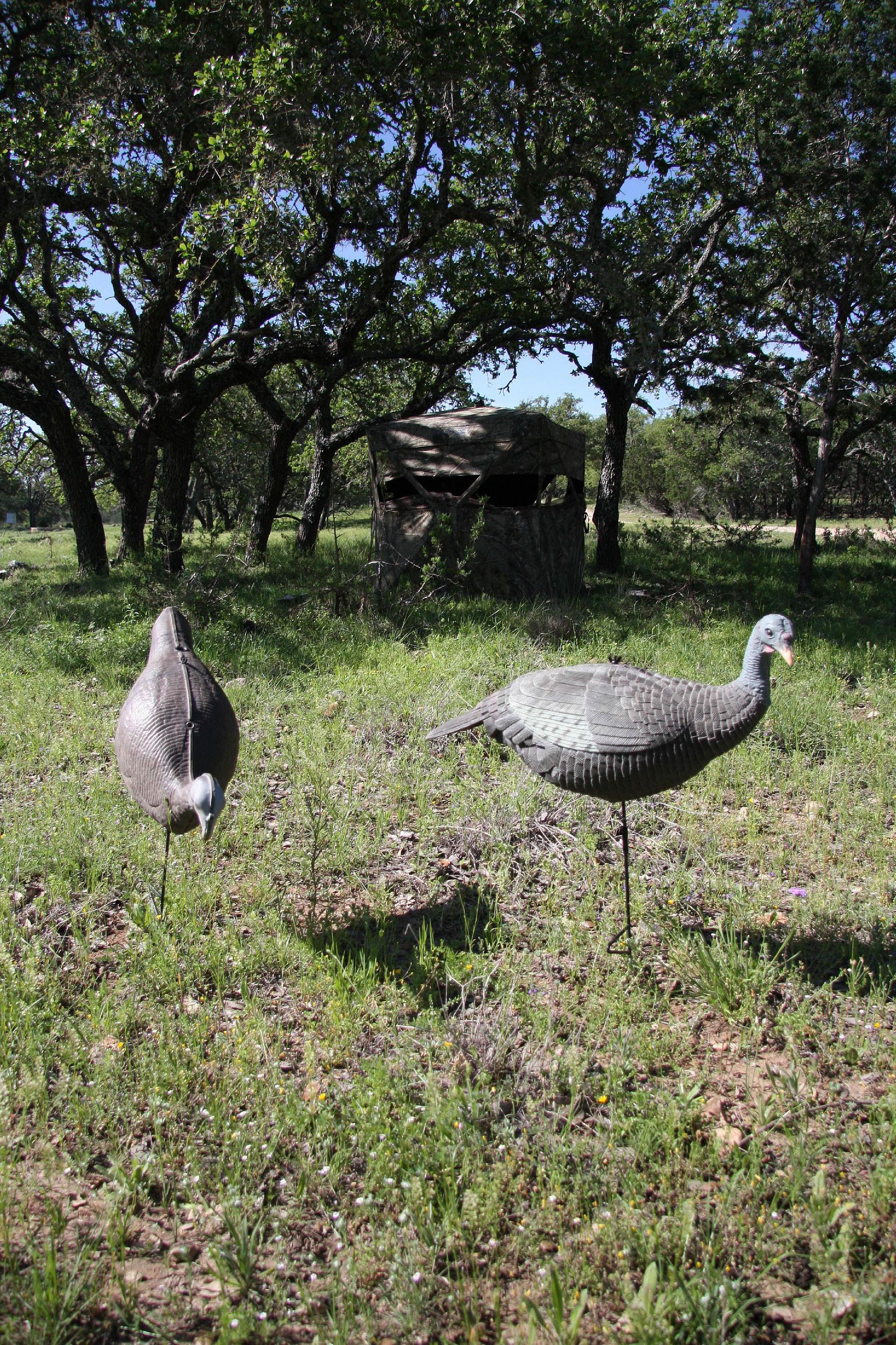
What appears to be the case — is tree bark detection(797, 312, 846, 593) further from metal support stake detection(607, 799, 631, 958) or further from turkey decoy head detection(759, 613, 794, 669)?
metal support stake detection(607, 799, 631, 958)

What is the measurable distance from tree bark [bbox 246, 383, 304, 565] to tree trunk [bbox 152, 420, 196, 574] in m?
1.40

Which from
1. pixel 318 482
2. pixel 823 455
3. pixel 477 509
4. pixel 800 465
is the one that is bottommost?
pixel 477 509

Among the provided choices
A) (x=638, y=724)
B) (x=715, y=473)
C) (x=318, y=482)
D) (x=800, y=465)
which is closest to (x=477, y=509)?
(x=318, y=482)

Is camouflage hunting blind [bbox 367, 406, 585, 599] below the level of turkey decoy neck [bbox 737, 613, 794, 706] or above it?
above

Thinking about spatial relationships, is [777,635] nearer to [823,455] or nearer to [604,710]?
[604,710]

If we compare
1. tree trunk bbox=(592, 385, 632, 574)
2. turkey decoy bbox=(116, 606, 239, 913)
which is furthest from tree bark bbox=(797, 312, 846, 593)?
turkey decoy bbox=(116, 606, 239, 913)

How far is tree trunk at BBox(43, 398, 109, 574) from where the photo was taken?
39.4ft

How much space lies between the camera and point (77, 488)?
12.4 m

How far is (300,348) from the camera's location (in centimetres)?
1230

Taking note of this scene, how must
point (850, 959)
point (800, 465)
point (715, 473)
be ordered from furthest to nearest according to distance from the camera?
1. point (715, 473)
2. point (800, 465)
3. point (850, 959)

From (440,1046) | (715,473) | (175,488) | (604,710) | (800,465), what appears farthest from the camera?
(715,473)

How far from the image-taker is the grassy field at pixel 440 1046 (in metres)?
2.30

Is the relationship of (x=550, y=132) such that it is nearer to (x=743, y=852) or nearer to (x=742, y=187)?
(x=742, y=187)

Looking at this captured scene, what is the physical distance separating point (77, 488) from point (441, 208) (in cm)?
706
